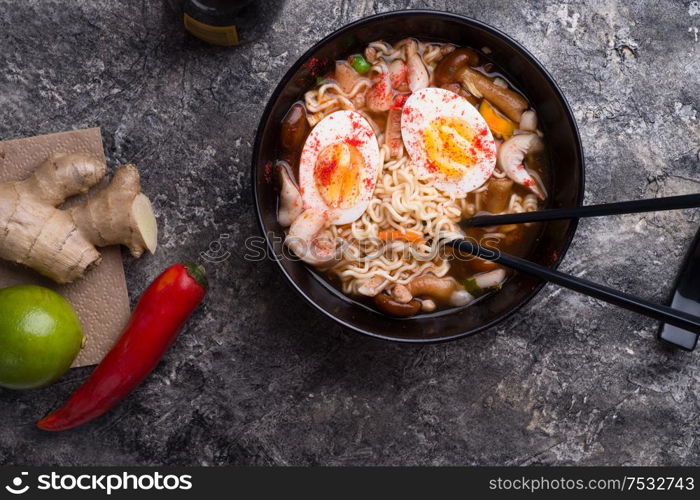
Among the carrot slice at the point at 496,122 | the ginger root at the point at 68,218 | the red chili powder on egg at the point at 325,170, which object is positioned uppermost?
the carrot slice at the point at 496,122

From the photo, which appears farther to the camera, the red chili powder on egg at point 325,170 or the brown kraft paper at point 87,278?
the brown kraft paper at point 87,278

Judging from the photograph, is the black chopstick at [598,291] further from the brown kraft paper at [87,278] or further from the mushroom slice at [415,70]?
the brown kraft paper at [87,278]

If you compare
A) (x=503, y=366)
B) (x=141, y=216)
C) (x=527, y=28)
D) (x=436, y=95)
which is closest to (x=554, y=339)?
(x=503, y=366)

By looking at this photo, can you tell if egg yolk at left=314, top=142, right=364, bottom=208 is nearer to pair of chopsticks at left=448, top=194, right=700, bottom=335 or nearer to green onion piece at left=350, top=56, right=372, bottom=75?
green onion piece at left=350, top=56, right=372, bottom=75

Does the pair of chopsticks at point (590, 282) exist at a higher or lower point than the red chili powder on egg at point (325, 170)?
higher

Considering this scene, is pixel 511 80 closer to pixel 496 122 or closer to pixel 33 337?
pixel 496 122

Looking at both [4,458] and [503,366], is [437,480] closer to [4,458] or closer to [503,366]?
[503,366]

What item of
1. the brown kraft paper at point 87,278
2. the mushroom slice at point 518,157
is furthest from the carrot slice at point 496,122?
the brown kraft paper at point 87,278
